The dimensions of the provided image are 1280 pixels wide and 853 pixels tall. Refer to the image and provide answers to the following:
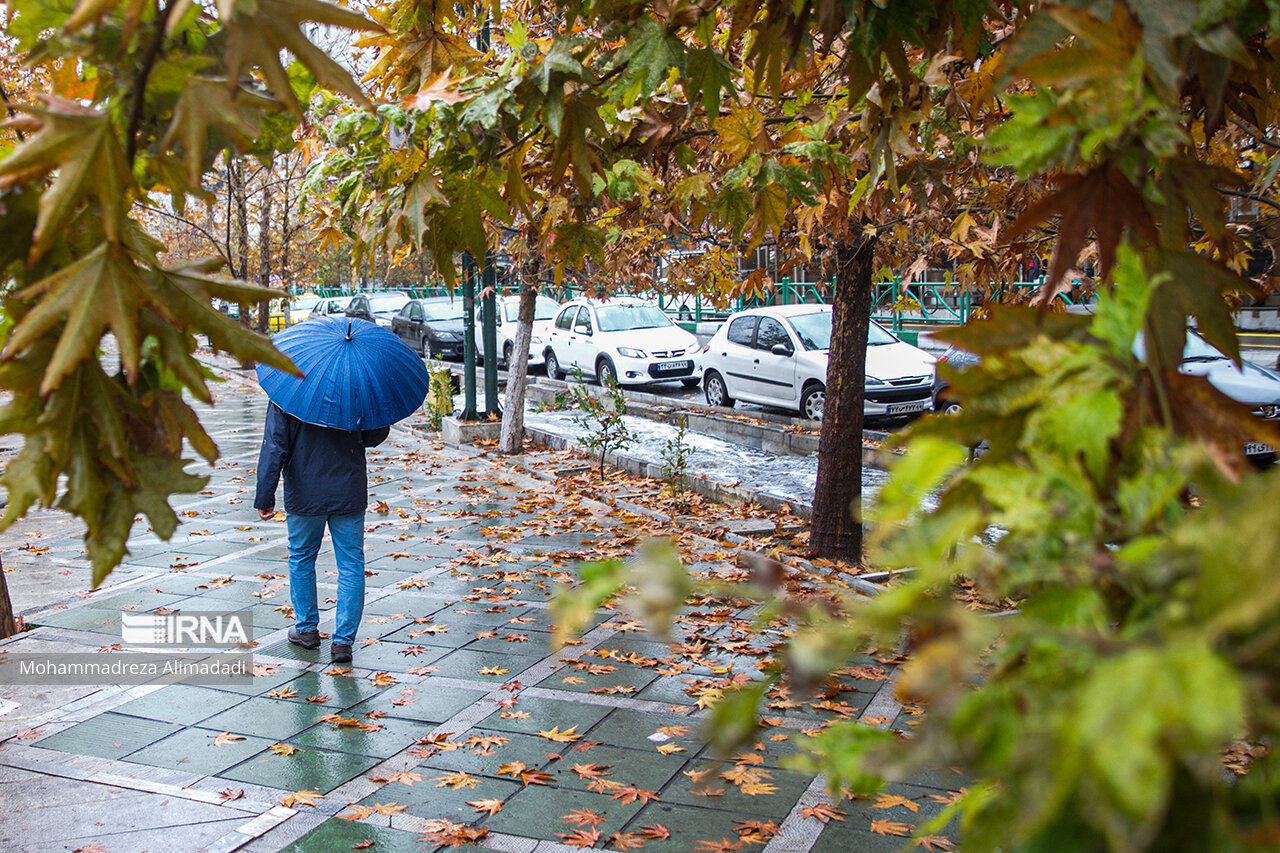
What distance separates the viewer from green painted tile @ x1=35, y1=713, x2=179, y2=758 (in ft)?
14.8

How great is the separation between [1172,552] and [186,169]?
145 centimetres

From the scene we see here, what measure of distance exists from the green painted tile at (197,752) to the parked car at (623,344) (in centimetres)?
1467

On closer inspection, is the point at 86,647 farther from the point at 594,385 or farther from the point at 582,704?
the point at 594,385

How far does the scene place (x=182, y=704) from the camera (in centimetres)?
506

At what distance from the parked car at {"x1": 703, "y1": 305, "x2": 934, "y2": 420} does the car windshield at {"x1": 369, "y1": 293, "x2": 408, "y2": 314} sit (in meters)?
16.8

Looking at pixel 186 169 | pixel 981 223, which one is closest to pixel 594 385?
pixel 981 223

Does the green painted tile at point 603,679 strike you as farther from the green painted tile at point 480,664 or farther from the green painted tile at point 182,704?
the green painted tile at point 182,704

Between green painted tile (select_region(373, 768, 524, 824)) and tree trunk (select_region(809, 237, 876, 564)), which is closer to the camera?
green painted tile (select_region(373, 768, 524, 824))

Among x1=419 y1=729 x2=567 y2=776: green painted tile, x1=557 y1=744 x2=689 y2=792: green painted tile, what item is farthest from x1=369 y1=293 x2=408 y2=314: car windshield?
x1=557 y1=744 x2=689 y2=792: green painted tile

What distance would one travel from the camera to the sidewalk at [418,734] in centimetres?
384

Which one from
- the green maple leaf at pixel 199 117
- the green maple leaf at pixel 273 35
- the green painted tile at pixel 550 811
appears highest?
the green maple leaf at pixel 273 35

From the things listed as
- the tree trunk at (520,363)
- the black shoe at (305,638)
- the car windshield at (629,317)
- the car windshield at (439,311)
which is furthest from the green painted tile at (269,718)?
the car windshield at (439,311)

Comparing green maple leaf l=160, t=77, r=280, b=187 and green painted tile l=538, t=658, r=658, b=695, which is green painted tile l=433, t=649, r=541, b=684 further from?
green maple leaf l=160, t=77, r=280, b=187

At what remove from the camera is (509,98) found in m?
2.86
